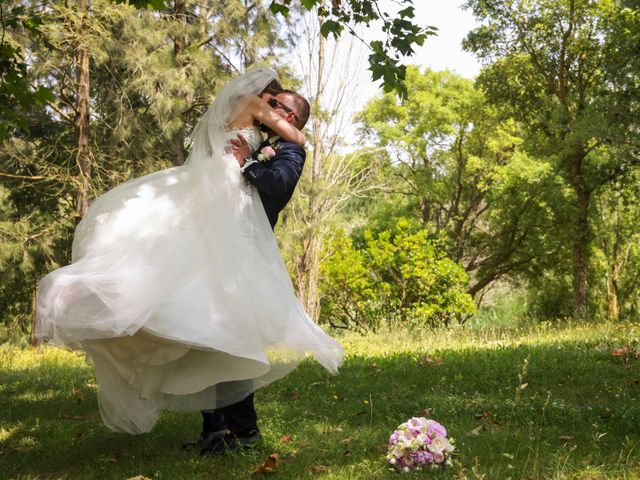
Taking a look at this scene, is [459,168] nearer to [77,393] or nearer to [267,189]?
[77,393]

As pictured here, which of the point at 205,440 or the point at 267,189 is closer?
the point at 267,189

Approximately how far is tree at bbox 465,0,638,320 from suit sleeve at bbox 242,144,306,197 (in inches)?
656

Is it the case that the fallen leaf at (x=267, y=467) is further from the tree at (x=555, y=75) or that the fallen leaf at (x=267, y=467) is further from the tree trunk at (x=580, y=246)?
the tree trunk at (x=580, y=246)

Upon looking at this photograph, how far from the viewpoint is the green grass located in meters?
3.77

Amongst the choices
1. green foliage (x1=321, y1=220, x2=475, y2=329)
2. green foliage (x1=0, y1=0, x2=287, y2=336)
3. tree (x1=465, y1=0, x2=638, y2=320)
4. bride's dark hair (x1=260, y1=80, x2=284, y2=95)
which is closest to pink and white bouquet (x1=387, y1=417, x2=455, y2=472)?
bride's dark hair (x1=260, y1=80, x2=284, y2=95)

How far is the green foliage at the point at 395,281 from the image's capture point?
18.4m

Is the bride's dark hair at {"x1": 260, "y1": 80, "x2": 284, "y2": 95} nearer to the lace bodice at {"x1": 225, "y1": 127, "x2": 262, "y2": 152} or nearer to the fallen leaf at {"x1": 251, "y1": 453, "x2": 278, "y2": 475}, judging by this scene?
the lace bodice at {"x1": 225, "y1": 127, "x2": 262, "y2": 152}

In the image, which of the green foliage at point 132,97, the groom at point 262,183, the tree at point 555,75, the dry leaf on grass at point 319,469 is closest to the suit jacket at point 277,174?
the groom at point 262,183

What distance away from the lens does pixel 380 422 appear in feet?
16.1

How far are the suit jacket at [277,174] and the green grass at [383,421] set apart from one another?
5.37 ft

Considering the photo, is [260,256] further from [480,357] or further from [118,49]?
[118,49]

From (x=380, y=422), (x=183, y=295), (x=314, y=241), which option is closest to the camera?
(x=183, y=295)

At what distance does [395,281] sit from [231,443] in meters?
14.9

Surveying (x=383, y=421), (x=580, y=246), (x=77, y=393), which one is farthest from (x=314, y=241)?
(x=383, y=421)
